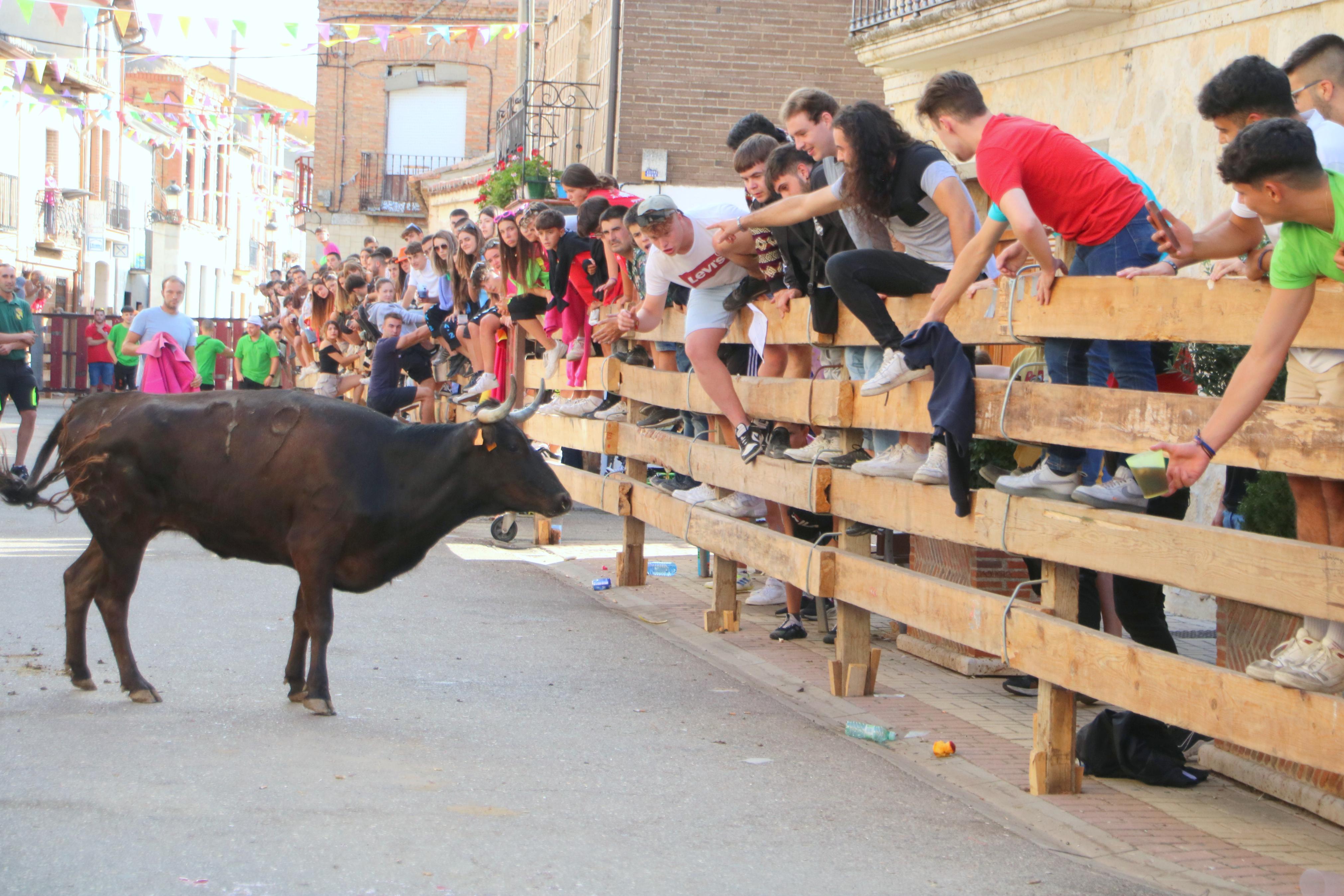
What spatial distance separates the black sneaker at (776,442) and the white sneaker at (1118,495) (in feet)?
8.79

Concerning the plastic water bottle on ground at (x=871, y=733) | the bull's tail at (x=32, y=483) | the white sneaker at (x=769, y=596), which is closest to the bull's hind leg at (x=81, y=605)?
the bull's tail at (x=32, y=483)

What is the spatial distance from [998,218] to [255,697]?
3.86m

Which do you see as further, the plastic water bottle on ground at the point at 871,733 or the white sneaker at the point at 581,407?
the white sneaker at the point at 581,407

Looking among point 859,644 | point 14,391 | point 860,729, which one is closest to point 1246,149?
point 860,729

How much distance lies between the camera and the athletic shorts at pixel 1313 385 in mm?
4758

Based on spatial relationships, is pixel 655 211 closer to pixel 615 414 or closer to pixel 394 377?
pixel 615 414

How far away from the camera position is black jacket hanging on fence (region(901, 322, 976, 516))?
5988 millimetres

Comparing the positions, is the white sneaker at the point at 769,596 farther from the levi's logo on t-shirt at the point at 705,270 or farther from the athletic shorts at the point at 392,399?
the athletic shorts at the point at 392,399

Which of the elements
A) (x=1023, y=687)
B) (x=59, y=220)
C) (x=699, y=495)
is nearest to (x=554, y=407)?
(x=699, y=495)

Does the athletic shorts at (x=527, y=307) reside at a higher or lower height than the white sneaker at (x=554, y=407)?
higher

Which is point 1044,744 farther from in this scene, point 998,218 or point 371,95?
point 371,95

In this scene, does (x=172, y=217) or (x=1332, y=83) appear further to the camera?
(x=172, y=217)

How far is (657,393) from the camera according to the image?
32.4 feet

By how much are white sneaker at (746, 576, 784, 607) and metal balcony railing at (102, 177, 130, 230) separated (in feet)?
160
